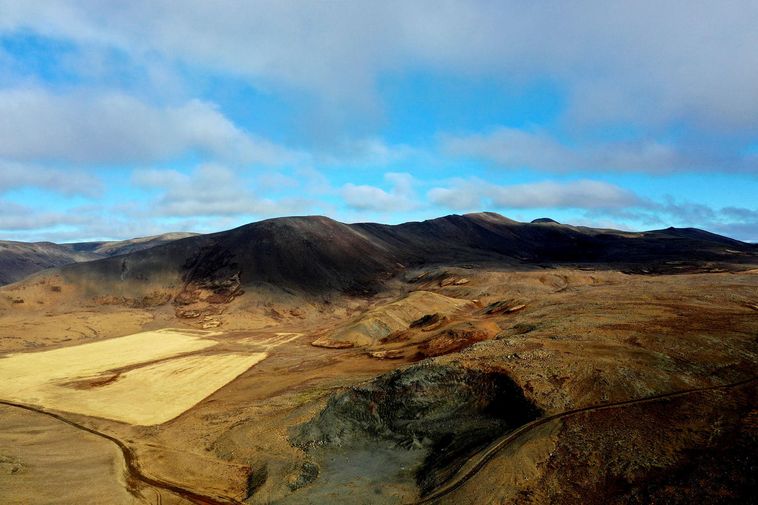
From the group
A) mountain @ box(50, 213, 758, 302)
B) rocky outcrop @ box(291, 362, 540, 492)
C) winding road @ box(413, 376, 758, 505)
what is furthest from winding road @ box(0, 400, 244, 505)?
mountain @ box(50, 213, 758, 302)

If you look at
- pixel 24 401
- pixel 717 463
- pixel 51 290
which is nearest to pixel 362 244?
pixel 51 290

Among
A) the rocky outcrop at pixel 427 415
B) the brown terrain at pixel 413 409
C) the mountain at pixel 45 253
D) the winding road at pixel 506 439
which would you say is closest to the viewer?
the brown terrain at pixel 413 409

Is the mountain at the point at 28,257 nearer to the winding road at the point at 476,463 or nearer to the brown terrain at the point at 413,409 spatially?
the brown terrain at the point at 413,409

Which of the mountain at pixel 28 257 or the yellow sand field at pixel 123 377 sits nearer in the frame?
the yellow sand field at pixel 123 377

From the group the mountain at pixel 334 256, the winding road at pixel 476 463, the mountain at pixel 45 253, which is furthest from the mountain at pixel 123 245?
the winding road at pixel 476 463

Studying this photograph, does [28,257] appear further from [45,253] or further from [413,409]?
[413,409]

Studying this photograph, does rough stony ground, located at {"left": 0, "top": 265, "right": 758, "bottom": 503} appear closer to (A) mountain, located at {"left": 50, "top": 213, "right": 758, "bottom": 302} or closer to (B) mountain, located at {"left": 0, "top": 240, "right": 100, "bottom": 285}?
(A) mountain, located at {"left": 50, "top": 213, "right": 758, "bottom": 302}

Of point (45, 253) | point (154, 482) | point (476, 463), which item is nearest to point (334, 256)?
point (154, 482)
